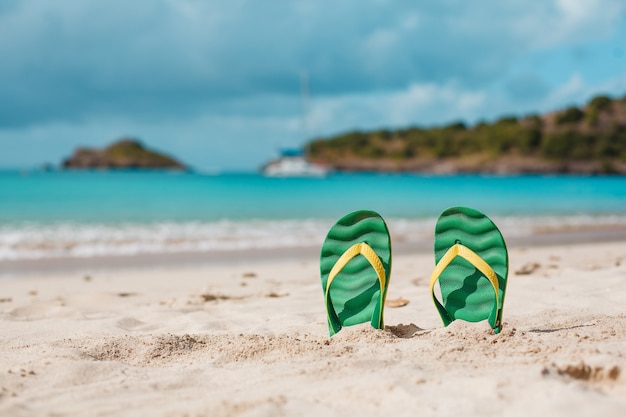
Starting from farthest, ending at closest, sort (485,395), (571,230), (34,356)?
(571,230)
(34,356)
(485,395)

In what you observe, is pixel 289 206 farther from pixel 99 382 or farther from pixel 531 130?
pixel 531 130

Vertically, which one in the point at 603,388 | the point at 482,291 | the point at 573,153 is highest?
the point at 573,153

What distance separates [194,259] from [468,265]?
5.27 meters

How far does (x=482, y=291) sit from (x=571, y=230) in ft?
30.5

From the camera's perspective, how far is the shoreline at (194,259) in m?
7.53

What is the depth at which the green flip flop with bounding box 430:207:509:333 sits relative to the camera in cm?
339

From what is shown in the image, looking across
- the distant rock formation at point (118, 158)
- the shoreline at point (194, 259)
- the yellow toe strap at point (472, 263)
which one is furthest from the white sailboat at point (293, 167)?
the yellow toe strap at point (472, 263)

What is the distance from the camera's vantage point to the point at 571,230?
11914mm

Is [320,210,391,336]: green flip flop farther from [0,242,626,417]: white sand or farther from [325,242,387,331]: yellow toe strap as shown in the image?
[0,242,626,417]: white sand

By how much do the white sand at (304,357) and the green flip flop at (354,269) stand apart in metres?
0.17

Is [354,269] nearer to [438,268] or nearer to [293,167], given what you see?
[438,268]

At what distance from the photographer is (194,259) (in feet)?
26.9

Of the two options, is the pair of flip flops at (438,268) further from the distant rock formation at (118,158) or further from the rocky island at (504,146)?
the distant rock formation at (118,158)

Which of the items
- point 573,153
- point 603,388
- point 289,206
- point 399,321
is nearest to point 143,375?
point 399,321
